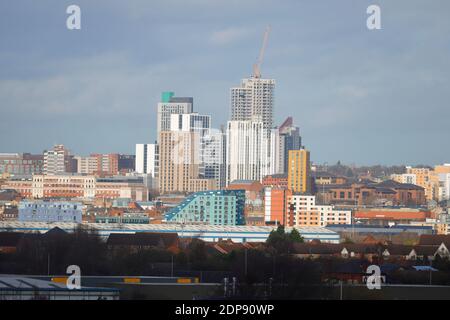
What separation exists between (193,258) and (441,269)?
2.38 metres

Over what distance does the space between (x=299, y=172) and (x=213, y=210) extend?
29.5 ft

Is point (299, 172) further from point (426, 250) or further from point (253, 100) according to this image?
point (426, 250)

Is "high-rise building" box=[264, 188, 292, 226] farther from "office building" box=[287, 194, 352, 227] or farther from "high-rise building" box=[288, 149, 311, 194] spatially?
"high-rise building" box=[288, 149, 311, 194]

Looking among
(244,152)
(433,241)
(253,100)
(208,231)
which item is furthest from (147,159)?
(433,241)

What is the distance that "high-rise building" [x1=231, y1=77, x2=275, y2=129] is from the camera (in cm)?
5853

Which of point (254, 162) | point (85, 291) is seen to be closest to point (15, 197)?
point (254, 162)

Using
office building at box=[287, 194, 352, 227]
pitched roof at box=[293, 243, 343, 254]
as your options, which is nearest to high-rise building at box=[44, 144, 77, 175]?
office building at box=[287, 194, 352, 227]

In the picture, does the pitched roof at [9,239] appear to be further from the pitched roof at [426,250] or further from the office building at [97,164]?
the office building at [97,164]

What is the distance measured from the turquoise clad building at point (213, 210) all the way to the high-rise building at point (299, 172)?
7.26m

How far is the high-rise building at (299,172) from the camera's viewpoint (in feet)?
125

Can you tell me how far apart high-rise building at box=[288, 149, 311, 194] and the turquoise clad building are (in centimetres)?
726

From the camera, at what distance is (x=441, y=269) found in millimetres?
11453

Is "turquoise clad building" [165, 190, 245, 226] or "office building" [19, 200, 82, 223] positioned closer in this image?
"office building" [19, 200, 82, 223]
